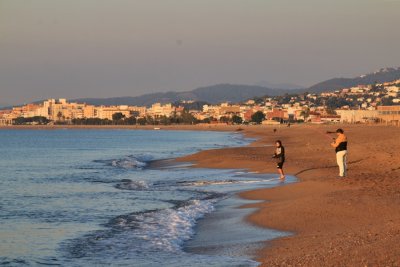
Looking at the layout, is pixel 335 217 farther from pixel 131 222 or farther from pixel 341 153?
pixel 341 153

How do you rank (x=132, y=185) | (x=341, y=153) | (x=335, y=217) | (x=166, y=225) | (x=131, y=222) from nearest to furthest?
(x=335, y=217) < (x=166, y=225) < (x=131, y=222) < (x=341, y=153) < (x=132, y=185)

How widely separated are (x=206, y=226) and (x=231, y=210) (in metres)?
1.87

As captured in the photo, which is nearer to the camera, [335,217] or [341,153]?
[335,217]

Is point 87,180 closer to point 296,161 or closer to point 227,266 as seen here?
point 296,161

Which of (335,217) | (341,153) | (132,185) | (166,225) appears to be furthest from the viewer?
(132,185)

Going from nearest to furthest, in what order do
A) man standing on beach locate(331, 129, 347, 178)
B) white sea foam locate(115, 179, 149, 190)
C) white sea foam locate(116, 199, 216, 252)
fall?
white sea foam locate(116, 199, 216, 252), man standing on beach locate(331, 129, 347, 178), white sea foam locate(115, 179, 149, 190)

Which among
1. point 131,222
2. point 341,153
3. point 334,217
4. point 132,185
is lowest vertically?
point 132,185

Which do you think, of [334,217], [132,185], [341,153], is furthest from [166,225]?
[132,185]

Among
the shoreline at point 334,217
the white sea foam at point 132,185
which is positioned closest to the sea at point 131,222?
→ the white sea foam at point 132,185

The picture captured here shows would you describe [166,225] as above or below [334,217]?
below

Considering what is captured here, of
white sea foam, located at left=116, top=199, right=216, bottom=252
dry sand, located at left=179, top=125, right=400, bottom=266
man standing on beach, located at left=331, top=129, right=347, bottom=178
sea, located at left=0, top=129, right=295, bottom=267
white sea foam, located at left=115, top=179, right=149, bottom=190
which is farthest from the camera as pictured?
white sea foam, located at left=115, top=179, right=149, bottom=190

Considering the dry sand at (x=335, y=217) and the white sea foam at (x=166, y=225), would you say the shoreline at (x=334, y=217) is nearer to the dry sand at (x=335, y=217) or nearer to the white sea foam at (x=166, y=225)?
the dry sand at (x=335, y=217)

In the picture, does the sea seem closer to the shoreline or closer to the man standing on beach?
the shoreline

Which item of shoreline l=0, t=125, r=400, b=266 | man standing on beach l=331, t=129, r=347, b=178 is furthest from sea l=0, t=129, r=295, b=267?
man standing on beach l=331, t=129, r=347, b=178
